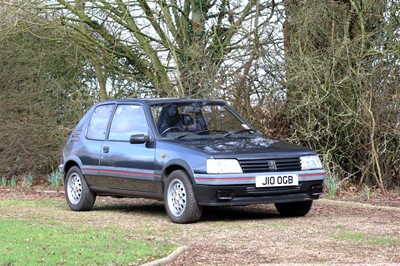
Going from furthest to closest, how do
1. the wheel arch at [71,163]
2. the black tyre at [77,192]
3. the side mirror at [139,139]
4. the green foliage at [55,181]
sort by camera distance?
the green foliage at [55,181] → the wheel arch at [71,163] → the black tyre at [77,192] → the side mirror at [139,139]

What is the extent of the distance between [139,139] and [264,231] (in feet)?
8.51

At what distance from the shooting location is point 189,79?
59.3ft

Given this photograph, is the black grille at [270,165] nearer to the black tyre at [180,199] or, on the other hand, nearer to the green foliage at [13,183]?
the black tyre at [180,199]

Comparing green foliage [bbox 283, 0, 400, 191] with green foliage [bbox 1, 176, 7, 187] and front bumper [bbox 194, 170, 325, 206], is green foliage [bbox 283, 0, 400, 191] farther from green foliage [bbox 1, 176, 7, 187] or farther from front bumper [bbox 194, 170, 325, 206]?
green foliage [bbox 1, 176, 7, 187]

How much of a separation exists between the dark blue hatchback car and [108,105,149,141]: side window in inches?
0.7

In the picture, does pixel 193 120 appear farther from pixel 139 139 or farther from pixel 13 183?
pixel 13 183

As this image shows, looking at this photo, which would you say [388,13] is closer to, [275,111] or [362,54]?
[362,54]

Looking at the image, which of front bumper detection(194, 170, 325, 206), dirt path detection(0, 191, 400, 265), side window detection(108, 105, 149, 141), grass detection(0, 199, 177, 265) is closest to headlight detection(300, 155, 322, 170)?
front bumper detection(194, 170, 325, 206)

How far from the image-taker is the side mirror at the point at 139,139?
12.9m

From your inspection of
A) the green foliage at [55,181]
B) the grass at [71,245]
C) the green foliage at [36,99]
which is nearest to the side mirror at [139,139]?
the grass at [71,245]

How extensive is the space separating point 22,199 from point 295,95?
5.32 m

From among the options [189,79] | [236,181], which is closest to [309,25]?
[189,79]

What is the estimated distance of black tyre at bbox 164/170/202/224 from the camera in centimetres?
1196

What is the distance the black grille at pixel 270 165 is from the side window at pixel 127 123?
1.84m
